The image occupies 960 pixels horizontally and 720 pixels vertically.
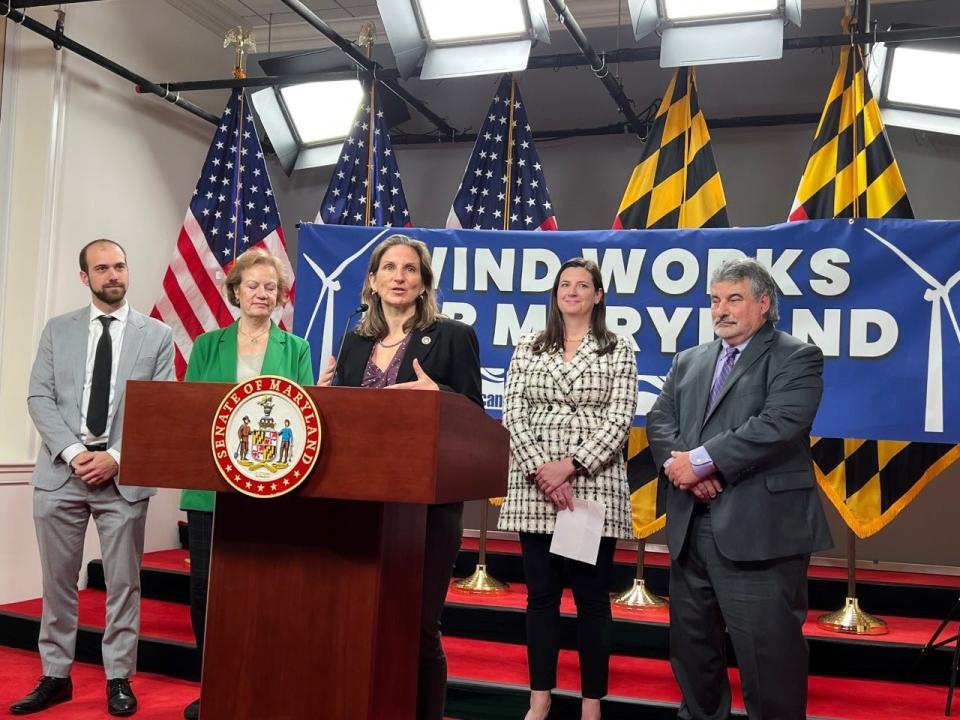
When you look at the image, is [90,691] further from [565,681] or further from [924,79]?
[924,79]

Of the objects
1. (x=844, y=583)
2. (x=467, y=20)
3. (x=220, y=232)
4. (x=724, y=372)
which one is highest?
(x=467, y=20)

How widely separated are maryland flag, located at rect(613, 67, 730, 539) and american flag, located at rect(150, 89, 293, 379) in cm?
209

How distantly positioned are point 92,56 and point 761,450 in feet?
14.3

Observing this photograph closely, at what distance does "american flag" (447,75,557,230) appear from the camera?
5090 millimetres

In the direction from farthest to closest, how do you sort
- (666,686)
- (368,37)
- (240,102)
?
(240,102) → (368,37) → (666,686)

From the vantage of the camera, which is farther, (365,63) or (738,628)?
(365,63)

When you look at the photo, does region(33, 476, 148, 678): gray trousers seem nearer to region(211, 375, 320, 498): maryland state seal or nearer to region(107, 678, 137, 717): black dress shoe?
region(107, 678, 137, 717): black dress shoe

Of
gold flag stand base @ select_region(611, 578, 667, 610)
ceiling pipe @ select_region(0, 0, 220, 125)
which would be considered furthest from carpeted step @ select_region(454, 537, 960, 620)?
ceiling pipe @ select_region(0, 0, 220, 125)

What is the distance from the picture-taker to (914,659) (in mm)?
3572

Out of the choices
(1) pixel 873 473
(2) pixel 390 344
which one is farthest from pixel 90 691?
(1) pixel 873 473

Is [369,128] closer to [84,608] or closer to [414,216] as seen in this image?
[414,216]

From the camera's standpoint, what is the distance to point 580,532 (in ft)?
9.80

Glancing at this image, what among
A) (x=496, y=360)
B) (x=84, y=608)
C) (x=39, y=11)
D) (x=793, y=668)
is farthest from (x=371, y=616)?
(x=39, y=11)

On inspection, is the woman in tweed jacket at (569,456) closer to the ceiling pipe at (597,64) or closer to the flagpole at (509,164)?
the ceiling pipe at (597,64)
